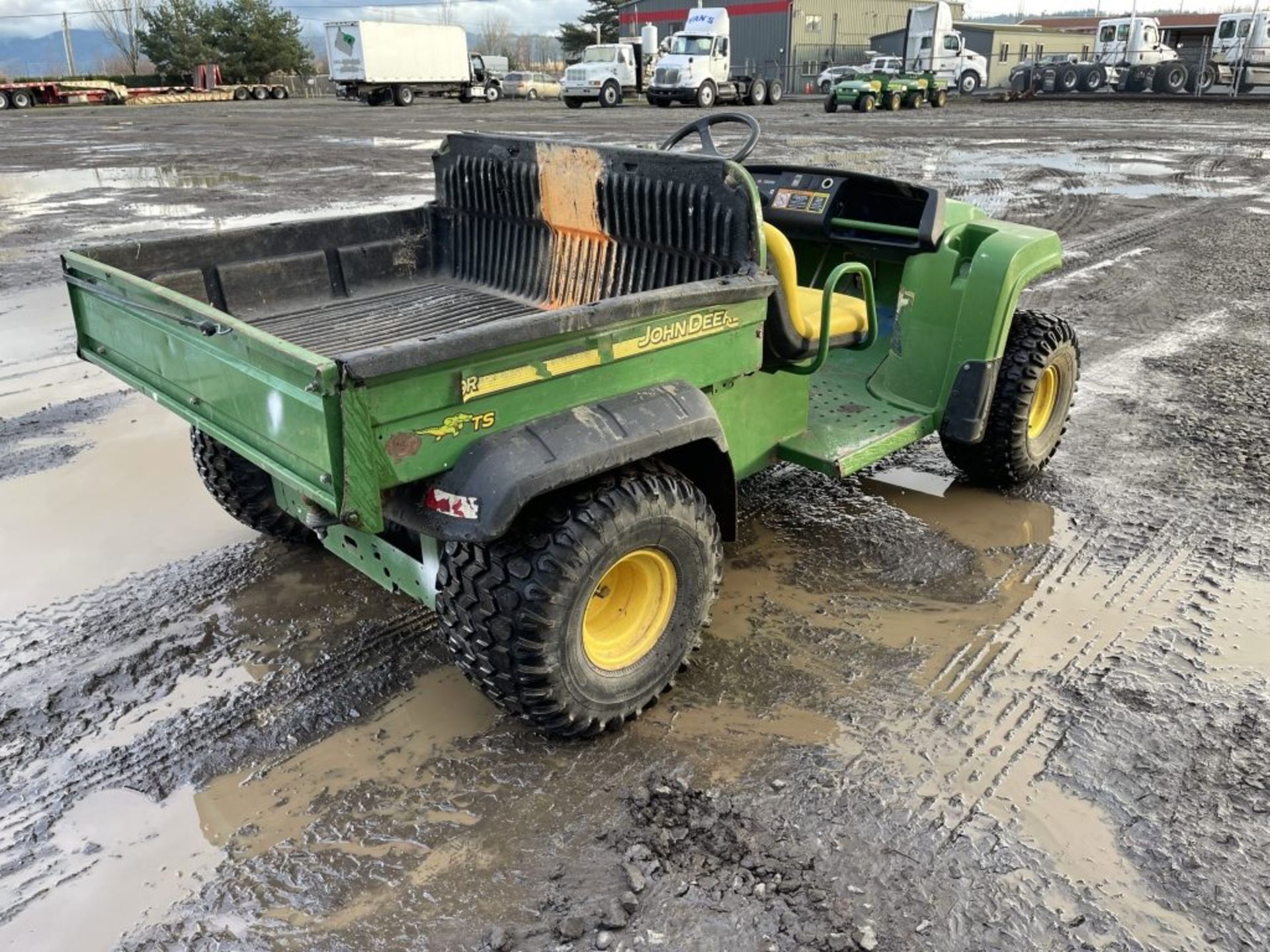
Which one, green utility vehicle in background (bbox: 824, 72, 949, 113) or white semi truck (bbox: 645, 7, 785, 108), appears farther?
white semi truck (bbox: 645, 7, 785, 108)

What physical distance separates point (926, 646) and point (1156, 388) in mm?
3199

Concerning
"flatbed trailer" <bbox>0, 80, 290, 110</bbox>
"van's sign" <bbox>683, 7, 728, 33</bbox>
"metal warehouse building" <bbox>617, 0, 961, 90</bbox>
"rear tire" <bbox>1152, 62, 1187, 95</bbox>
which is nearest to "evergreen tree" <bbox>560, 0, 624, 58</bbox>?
"metal warehouse building" <bbox>617, 0, 961, 90</bbox>

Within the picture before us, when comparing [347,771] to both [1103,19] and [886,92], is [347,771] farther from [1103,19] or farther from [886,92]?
[1103,19]

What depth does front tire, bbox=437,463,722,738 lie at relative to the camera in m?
2.46

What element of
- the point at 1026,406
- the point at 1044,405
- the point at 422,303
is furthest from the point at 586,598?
the point at 1044,405

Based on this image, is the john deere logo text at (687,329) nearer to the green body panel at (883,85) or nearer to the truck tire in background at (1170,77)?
the green body panel at (883,85)

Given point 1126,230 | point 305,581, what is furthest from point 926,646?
point 1126,230

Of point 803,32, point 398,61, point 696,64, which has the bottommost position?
point 696,64

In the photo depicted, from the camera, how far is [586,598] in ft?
8.40

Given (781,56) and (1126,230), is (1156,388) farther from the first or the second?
(781,56)

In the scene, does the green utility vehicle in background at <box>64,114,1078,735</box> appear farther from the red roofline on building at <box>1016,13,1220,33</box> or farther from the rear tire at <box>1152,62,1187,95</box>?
the red roofline on building at <box>1016,13,1220,33</box>

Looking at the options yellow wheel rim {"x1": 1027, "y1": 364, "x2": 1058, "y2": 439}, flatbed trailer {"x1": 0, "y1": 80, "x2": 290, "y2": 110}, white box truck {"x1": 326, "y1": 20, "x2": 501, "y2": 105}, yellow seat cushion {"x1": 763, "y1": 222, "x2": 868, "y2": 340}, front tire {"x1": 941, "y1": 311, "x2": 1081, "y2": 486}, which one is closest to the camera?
yellow seat cushion {"x1": 763, "y1": 222, "x2": 868, "y2": 340}

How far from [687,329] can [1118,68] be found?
116 feet

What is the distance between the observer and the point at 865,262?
436 centimetres
